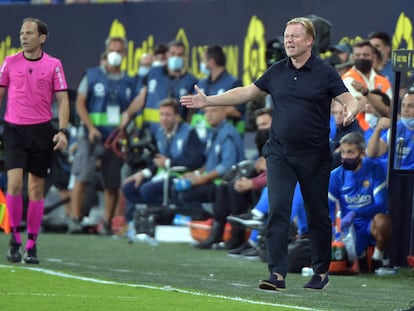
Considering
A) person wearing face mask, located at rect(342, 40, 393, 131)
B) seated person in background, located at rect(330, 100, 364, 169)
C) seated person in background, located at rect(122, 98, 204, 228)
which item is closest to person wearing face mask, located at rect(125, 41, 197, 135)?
seated person in background, located at rect(122, 98, 204, 228)

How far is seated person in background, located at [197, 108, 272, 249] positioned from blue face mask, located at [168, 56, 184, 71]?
2.18 meters

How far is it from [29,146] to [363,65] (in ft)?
11.6

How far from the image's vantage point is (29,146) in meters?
13.4

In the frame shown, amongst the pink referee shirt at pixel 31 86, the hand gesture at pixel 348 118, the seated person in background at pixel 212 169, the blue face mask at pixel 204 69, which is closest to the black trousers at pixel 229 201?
the seated person in background at pixel 212 169

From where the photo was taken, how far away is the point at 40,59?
13.5m

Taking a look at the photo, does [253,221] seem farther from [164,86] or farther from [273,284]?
[273,284]

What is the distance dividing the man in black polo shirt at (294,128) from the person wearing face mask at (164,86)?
23.6 ft

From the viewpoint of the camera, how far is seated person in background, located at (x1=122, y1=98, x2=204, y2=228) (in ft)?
58.2

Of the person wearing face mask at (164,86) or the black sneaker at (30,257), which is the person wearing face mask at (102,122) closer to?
the person wearing face mask at (164,86)

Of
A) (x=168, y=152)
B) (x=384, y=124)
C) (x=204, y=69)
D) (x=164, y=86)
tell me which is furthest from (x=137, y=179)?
(x=384, y=124)

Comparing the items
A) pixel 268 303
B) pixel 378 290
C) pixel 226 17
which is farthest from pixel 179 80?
pixel 268 303

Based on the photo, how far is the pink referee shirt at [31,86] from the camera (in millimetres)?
13414

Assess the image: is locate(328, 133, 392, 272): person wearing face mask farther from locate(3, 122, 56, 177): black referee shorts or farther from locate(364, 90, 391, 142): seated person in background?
locate(3, 122, 56, 177): black referee shorts

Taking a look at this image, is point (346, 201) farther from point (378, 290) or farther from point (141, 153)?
point (141, 153)
